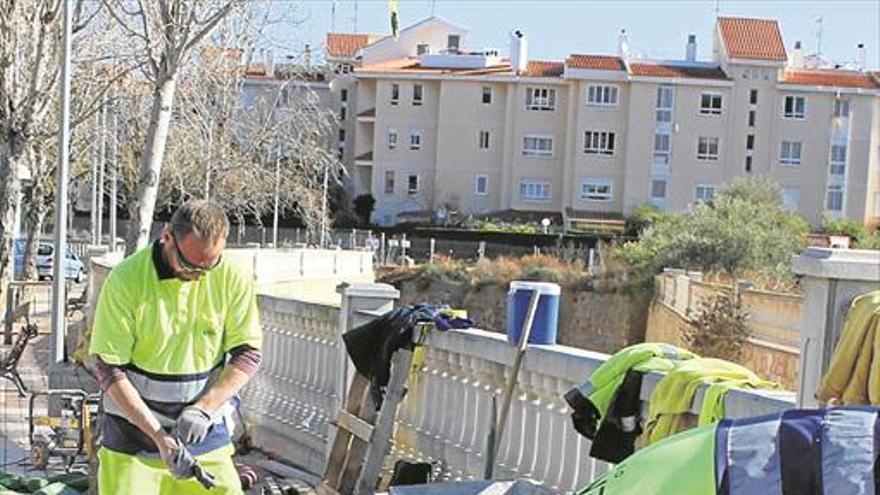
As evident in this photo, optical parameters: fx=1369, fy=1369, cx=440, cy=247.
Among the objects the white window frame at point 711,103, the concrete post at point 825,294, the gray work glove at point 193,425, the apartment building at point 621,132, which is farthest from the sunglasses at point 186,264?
the white window frame at point 711,103

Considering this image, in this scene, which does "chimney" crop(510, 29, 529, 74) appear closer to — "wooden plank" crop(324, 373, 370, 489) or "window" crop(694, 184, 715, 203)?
"window" crop(694, 184, 715, 203)

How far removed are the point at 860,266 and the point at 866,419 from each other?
260 centimetres

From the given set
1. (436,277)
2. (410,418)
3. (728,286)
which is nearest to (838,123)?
(436,277)

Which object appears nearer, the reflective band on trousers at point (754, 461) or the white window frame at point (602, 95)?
the reflective band on trousers at point (754, 461)

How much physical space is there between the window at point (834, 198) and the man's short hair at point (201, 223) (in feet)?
225

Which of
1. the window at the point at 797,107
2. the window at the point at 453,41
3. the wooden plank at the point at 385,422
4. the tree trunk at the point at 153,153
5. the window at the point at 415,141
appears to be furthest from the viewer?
the window at the point at 453,41

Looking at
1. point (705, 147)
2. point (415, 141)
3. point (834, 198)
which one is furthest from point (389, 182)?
point (834, 198)

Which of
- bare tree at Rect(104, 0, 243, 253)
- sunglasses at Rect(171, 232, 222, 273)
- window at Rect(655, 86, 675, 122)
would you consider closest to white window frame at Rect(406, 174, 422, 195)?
window at Rect(655, 86, 675, 122)

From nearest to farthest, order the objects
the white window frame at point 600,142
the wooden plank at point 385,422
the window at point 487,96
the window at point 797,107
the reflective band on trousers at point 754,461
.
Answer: the reflective band on trousers at point 754,461, the wooden plank at point 385,422, the white window frame at point 600,142, the window at point 797,107, the window at point 487,96

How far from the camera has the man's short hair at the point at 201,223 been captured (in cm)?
467

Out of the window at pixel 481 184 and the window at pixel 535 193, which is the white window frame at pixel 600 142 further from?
the window at pixel 481 184

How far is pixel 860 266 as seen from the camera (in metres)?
4.58

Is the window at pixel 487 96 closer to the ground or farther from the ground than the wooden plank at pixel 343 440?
farther from the ground

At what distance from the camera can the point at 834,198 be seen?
7056 cm
